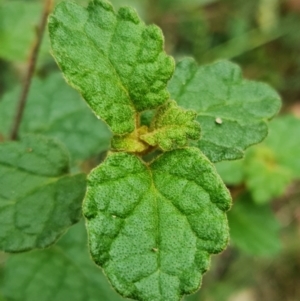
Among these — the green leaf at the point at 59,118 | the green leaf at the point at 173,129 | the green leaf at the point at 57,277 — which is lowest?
the green leaf at the point at 57,277

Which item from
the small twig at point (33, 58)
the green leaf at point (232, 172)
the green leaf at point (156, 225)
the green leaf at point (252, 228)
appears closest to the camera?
the green leaf at point (156, 225)

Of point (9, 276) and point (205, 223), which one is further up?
point (205, 223)

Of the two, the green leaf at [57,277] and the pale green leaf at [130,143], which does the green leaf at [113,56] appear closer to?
the pale green leaf at [130,143]

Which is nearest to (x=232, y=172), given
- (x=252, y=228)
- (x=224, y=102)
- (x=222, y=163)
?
(x=222, y=163)

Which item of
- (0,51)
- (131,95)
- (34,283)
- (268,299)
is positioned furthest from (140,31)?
(268,299)

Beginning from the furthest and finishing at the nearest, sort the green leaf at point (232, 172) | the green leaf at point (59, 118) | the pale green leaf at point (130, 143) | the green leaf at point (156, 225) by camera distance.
Result: the green leaf at point (232, 172) → the green leaf at point (59, 118) → the pale green leaf at point (130, 143) → the green leaf at point (156, 225)

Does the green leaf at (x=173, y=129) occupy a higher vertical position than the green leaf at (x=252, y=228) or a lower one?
higher

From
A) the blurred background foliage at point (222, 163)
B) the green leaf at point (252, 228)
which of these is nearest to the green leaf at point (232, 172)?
the blurred background foliage at point (222, 163)

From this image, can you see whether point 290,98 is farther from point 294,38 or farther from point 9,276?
point 9,276
